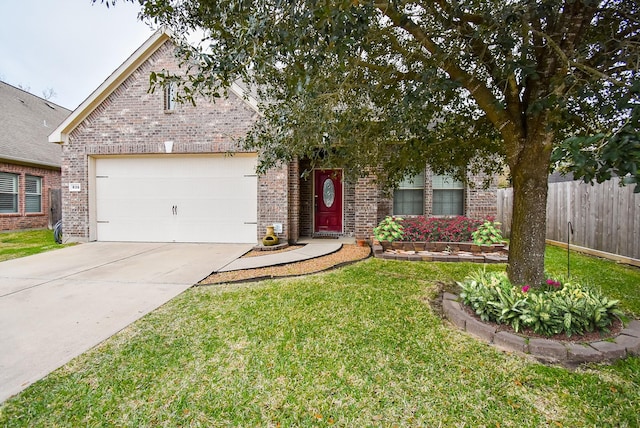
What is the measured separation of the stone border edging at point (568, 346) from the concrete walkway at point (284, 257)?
3.97 meters

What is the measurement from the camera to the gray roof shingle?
11.4m

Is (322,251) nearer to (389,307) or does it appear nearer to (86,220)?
(389,307)

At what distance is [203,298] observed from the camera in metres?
4.31

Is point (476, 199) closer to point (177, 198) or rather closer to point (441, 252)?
point (441, 252)

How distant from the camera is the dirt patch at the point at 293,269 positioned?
206 inches

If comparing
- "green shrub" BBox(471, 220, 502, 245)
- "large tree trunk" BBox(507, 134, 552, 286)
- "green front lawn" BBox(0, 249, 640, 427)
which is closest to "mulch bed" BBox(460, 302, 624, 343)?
"green front lawn" BBox(0, 249, 640, 427)

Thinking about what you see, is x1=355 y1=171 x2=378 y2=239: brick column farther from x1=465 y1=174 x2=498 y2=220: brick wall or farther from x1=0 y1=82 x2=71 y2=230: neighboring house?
x1=0 y1=82 x2=71 y2=230: neighboring house

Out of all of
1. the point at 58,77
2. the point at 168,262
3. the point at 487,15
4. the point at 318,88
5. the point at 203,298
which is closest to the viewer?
the point at 487,15

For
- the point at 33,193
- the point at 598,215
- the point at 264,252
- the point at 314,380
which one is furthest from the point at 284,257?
the point at 33,193

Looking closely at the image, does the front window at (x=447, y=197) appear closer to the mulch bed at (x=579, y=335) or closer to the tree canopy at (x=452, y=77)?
the tree canopy at (x=452, y=77)

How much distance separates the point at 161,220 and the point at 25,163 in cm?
737

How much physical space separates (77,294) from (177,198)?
15.1ft

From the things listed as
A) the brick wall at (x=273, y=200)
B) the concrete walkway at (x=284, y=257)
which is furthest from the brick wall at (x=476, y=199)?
the brick wall at (x=273, y=200)

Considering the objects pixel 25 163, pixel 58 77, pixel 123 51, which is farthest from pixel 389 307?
pixel 58 77
